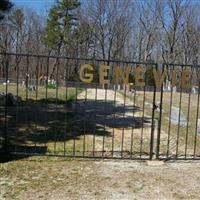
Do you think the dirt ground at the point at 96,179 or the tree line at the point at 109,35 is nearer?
the dirt ground at the point at 96,179

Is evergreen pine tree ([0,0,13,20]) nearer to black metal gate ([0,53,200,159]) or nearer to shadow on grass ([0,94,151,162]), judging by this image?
black metal gate ([0,53,200,159])

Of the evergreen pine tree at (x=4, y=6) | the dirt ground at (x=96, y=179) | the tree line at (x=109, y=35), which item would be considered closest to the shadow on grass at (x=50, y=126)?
the dirt ground at (x=96, y=179)

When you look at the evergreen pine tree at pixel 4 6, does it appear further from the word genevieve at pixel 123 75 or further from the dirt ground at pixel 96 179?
the dirt ground at pixel 96 179

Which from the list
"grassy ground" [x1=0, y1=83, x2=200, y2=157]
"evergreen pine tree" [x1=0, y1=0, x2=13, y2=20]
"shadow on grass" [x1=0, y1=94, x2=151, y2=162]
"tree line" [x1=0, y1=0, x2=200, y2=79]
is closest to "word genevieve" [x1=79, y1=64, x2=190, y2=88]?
"grassy ground" [x1=0, y1=83, x2=200, y2=157]

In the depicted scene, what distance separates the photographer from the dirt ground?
6.97 metres

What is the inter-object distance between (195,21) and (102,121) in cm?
5427

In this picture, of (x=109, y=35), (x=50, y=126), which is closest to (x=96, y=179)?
(x=50, y=126)

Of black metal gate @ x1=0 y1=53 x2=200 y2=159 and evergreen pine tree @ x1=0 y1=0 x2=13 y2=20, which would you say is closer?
black metal gate @ x1=0 y1=53 x2=200 y2=159

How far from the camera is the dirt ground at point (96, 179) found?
22.9 feet

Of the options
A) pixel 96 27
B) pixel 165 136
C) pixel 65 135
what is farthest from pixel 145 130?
pixel 96 27

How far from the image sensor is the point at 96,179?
25.4 ft

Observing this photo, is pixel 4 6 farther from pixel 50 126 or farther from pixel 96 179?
pixel 96 179

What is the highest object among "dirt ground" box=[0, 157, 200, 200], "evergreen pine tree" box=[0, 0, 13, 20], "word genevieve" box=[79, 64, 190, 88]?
"evergreen pine tree" box=[0, 0, 13, 20]

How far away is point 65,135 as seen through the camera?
12109mm
